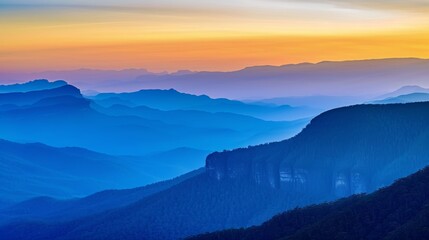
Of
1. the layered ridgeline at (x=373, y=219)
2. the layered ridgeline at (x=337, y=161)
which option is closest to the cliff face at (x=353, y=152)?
the layered ridgeline at (x=337, y=161)

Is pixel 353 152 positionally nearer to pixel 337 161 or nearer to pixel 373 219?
pixel 337 161

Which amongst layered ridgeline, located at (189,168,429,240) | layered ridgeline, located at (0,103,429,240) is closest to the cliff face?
layered ridgeline, located at (0,103,429,240)

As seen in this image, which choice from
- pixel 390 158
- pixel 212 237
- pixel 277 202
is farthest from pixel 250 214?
pixel 212 237

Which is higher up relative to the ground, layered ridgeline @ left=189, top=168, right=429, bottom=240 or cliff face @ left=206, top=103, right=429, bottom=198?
cliff face @ left=206, top=103, right=429, bottom=198

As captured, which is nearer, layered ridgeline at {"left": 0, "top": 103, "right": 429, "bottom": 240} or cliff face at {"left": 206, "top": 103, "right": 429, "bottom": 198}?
cliff face at {"left": 206, "top": 103, "right": 429, "bottom": 198}

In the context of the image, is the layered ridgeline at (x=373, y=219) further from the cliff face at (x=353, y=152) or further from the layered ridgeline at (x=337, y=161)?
the layered ridgeline at (x=337, y=161)

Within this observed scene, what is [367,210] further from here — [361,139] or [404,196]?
[361,139]

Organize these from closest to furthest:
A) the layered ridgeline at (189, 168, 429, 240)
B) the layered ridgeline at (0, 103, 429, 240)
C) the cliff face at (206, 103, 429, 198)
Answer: the layered ridgeline at (189, 168, 429, 240) → the cliff face at (206, 103, 429, 198) → the layered ridgeline at (0, 103, 429, 240)

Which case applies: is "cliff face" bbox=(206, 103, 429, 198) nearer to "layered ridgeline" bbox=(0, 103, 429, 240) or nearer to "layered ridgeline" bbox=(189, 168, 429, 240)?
"layered ridgeline" bbox=(0, 103, 429, 240)
